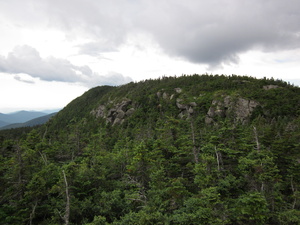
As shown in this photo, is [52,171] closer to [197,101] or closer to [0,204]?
[0,204]

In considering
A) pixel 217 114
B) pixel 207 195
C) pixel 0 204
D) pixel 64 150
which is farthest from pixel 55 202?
pixel 217 114

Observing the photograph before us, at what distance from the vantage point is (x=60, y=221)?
1959 cm

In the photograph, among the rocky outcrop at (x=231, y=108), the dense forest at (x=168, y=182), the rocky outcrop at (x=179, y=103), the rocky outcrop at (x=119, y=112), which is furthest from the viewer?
the rocky outcrop at (x=119, y=112)

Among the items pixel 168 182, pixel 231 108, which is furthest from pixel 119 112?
pixel 168 182

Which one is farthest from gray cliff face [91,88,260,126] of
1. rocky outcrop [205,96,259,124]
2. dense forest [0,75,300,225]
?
dense forest [0,75,300,225]

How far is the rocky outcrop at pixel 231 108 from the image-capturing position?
65188 millimetres

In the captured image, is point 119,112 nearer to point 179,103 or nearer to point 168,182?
point 179,103

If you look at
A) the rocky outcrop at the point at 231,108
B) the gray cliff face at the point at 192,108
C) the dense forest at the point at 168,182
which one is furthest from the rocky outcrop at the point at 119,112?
the dense forest at the point at 168,182

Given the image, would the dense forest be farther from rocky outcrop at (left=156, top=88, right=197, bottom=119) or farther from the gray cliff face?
rocky outcrop at (left=156, top=88, right=197, bottom=119)

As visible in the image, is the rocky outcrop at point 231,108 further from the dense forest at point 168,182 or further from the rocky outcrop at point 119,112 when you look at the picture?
the rocky outcrop at point 119,112

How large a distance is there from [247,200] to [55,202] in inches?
862

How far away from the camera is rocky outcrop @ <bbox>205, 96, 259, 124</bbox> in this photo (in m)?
65.2

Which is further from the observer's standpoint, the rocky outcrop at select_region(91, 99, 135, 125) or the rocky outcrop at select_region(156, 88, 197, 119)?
the rocky outcrop at select_region(91, 99, 135, 125)

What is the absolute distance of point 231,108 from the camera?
65500 mm
